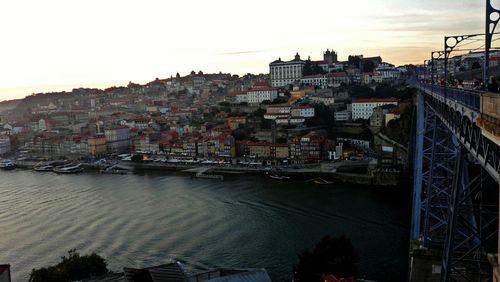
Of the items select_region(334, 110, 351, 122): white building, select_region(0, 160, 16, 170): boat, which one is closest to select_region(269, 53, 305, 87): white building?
select_region(334, 110, 351, 122): white building

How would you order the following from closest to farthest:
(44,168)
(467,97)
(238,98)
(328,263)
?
1. (467,97)
2. (328,263)
3. (44,168)
4. (238,98)

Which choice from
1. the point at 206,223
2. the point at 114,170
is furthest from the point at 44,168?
the point at 206,223

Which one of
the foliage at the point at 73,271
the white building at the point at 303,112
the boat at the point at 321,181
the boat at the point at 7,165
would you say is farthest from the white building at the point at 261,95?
the foliage at the point at 73,271

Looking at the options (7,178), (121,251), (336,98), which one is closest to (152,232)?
(121,251)

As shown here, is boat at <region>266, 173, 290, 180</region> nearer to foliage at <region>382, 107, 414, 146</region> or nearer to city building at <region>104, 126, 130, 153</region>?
foliage at <region>382, 107, 414, 146</region>

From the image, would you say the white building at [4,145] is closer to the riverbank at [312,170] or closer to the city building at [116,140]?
the city building at [116,140]

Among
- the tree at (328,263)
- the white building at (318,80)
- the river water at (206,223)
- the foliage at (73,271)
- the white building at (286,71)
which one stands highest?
the white building at (286,71)

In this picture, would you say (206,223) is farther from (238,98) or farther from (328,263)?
(238,98)
